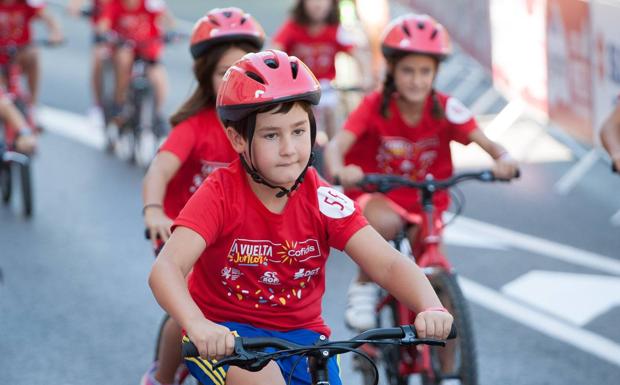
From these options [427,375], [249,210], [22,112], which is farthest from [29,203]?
[249,210]

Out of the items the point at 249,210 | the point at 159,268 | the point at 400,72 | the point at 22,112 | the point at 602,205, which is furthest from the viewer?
the point at 22,112

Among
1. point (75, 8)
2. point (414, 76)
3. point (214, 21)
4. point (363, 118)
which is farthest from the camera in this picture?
point (75, 8)

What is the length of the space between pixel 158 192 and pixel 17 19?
824 centimetres

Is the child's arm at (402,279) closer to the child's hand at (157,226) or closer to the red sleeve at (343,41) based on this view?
the child's hand at (157,226)

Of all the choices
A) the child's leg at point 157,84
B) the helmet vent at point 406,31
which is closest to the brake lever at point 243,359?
the helmet vent at point 406,31

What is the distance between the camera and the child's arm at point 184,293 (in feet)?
13.4

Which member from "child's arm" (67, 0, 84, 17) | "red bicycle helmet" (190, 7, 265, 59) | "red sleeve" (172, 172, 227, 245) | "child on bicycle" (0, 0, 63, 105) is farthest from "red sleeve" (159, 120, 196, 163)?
"child's arm" (67, 0, 84, 17)

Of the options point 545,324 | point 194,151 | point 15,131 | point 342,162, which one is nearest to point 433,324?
point 194,151

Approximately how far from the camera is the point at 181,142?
6.47 m

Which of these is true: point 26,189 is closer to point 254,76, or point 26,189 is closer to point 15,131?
point 15,131

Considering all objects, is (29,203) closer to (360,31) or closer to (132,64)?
(132,64)

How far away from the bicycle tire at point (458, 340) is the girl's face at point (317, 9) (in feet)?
18.7

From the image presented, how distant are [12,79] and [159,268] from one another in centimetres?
930

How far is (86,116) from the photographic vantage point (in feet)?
55.0
